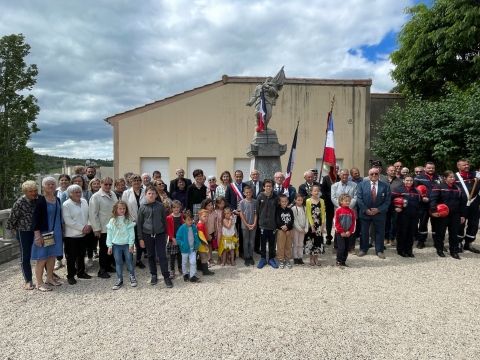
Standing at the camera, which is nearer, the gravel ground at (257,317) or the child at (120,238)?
the gravel ground at (257,317)

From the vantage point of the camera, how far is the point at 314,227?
612cm

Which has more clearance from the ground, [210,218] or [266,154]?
[266,154]

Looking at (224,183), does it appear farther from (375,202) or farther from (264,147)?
(375,202)

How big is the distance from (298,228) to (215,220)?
1.50 meters

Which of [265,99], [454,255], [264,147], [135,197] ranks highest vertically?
[265,99]

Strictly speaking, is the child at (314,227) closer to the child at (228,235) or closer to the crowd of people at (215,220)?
the crowd of people at (215,220)

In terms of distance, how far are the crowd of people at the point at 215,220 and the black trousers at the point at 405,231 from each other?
0.02m

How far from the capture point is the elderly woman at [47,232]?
487 cm

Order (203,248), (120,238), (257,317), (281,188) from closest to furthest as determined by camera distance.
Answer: (257,317) < (120,238) < (203,248) < (281,188)

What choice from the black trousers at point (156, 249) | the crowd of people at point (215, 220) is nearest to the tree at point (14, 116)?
the crowd of people at point (215, 220)

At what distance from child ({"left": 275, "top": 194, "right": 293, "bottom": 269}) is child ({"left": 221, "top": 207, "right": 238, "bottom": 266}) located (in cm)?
81

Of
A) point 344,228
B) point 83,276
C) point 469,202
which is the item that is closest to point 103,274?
point 83,276

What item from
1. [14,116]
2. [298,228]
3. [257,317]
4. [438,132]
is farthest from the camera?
[14,116]

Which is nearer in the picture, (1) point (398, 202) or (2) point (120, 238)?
(2) point (120, 238)
